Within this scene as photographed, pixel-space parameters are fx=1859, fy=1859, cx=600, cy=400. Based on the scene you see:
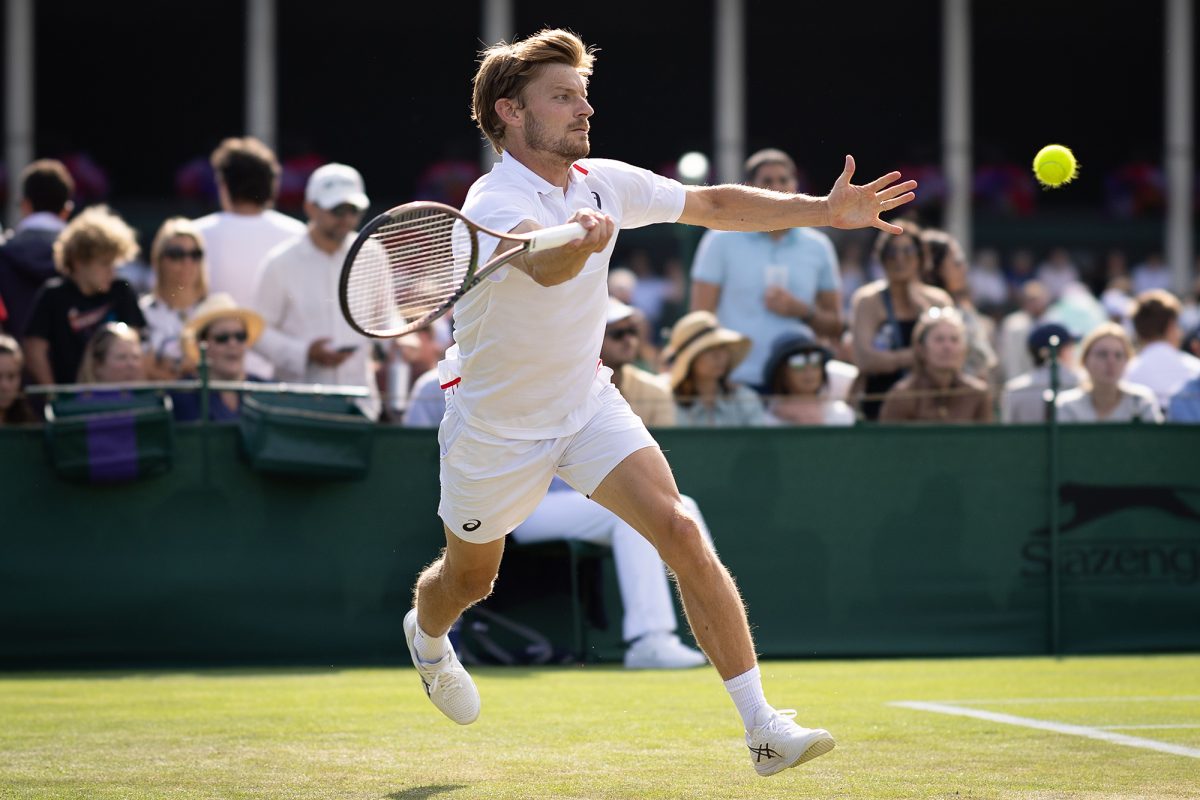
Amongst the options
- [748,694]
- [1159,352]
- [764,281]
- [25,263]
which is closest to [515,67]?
[748,694]

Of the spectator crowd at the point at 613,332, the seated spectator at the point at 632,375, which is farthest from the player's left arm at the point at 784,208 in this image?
the seated spectator at the point at 632,375

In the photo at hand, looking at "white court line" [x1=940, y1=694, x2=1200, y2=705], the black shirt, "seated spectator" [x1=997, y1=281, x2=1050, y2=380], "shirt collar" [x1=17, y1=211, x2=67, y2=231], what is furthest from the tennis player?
"seated spectator" [x1=997, y1=281, x2=1050, y2=380]

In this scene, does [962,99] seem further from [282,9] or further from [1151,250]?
[282,9]

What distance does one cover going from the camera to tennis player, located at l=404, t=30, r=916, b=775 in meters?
5.30

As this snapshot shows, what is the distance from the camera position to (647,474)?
546 cm

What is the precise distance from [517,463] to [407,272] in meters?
0.67

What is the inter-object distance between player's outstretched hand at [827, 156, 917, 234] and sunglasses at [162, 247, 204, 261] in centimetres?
468

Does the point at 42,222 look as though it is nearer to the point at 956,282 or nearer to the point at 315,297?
the point at 315,297

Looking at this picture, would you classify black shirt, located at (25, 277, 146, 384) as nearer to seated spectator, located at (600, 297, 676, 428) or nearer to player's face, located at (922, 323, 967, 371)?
seated spectator, located at (600, 297, 676, 428)

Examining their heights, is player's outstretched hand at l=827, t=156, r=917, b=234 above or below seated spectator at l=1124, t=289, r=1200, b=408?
above

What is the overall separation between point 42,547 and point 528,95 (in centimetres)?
457

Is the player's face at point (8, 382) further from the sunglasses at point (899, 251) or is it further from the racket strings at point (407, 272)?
the sunglasses at point (899, 251)

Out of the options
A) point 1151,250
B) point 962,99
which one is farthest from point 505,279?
point 1151,250

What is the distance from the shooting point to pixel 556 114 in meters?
5.44
